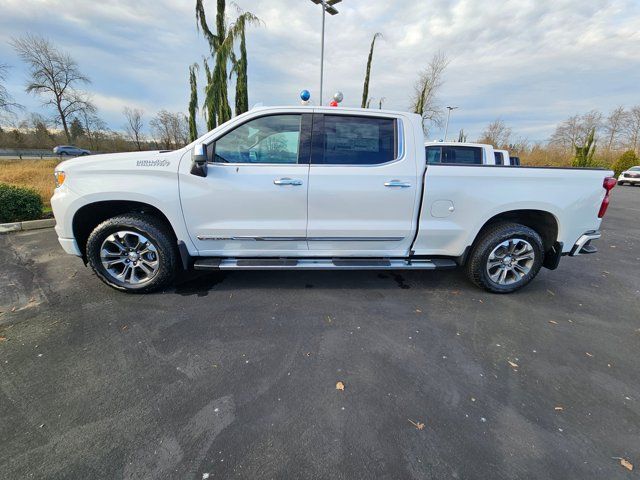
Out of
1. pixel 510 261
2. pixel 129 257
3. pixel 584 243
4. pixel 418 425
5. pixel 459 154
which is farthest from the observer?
pixel 459 154

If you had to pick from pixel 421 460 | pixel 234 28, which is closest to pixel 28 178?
pixel 234 28

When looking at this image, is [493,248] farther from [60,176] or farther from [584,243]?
[60,176]

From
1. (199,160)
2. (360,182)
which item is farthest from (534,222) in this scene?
(199,160)

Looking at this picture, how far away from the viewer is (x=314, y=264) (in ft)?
11.0

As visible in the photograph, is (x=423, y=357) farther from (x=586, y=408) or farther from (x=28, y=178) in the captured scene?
(x=28, y=178)

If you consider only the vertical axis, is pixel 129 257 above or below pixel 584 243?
below

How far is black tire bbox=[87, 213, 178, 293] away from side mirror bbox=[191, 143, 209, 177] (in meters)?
0.79

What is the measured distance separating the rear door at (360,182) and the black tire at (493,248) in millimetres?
883

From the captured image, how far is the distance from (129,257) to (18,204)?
15.4ft

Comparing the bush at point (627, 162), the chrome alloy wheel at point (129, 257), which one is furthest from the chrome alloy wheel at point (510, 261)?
the bush at point (627, 162)

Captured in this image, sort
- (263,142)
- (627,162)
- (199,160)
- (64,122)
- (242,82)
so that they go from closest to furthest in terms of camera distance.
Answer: (199,160)
(263,142)
(242,82)
(627,162)
(64,122)

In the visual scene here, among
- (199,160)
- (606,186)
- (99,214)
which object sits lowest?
(99,214)

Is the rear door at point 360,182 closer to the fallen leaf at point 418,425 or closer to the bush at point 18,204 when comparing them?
the fallen leaf at point 418,425

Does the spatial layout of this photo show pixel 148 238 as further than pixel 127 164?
Yes
